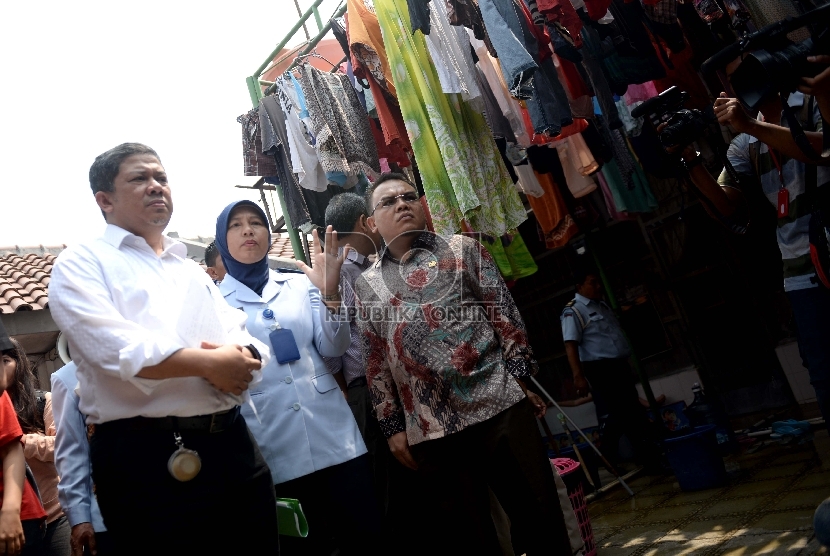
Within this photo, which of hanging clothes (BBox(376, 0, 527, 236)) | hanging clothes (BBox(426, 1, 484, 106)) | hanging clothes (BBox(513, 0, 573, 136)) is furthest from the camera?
hanging clothes (BBox(426, 1, 484, 106))

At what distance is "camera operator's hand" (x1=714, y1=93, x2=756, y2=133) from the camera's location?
7.44ft

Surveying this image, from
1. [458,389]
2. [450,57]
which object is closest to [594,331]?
[450,57]

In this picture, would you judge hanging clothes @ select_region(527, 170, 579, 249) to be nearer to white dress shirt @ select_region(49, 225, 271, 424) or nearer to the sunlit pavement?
the sunlit pavement

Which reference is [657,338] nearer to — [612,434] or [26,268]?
[612,434]

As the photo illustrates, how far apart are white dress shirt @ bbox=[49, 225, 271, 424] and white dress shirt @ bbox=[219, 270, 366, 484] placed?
0.46 m

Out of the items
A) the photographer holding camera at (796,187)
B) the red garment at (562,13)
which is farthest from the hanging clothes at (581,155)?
the photographer holding camera at (796,187)

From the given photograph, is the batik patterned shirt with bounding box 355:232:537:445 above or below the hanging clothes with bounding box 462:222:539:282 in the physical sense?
below

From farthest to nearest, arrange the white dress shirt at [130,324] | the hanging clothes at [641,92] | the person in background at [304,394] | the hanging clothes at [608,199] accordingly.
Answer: the hanging clothes at [608,199] → the hanging clothes at [641,92] → the person in background at [304,394] → the white dress shirt at [130,324]

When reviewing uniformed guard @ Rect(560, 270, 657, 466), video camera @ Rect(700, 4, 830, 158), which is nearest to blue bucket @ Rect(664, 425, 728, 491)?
uniformed guard @ Rect(560, 270, 657, 466)

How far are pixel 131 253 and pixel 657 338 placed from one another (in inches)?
240

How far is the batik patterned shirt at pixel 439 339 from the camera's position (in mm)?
2291

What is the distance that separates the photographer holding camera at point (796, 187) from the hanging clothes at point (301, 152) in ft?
8.48

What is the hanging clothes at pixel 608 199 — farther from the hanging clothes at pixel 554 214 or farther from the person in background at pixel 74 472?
the person in background at pixel 74 472

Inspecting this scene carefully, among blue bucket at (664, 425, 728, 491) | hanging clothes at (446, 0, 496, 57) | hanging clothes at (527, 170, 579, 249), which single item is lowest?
blue bucket at (664, 425, 728, 491)
